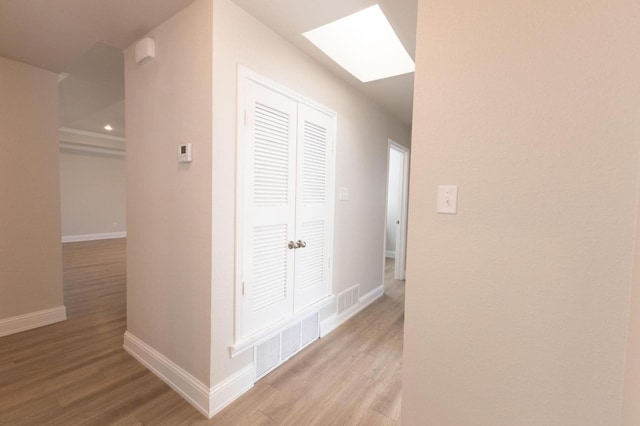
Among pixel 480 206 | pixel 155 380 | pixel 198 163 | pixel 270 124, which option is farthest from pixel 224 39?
pixel 155 380

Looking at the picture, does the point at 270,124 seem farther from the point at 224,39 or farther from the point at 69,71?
the point at 69,71

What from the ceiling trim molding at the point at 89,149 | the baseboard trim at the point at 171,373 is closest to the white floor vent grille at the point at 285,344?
the baseboard trim at the point at 171,373

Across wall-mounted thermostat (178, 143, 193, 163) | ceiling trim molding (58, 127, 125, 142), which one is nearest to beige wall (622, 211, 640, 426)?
wall-mounted thermostat (178, 143, 193, 163)

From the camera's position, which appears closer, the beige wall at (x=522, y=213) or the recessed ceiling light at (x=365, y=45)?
the beige wall at (x=522, y=213)

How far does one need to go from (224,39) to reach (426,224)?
1.53 meters

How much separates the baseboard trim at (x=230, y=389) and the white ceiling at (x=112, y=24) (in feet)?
7.57

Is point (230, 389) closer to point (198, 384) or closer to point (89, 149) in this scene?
point (198, 384)

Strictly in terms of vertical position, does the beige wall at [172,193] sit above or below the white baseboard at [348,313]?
above

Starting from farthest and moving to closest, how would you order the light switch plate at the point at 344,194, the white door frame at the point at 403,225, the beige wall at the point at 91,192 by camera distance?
the beige wall at the point at 91,192, the white door frame at the point at 403,225, the light switch plate at the point at 344,194

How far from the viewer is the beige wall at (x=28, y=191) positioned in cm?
248

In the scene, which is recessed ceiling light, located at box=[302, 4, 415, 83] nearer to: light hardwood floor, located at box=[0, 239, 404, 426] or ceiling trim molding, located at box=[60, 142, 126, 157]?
light hardwood floor, located at box=[0, 239, 404, 426]

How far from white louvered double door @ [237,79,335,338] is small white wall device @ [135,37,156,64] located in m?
0.74

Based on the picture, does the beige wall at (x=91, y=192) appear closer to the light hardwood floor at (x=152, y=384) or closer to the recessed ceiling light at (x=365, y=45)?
the light hardwood floor at (x=152, y=384)

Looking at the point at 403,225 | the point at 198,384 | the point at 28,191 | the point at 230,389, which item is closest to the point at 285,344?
the point at 230,389
